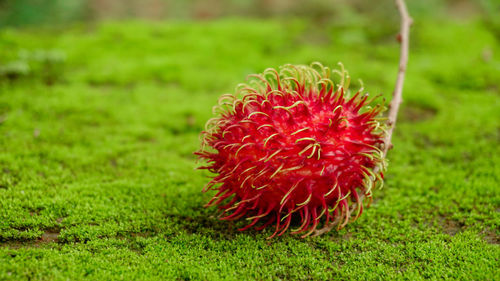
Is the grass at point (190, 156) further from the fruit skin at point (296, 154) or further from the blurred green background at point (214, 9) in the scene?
the blurred green background at point (214, 9)

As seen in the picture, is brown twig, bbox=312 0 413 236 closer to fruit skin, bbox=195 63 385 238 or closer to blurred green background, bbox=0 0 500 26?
fruit skin, bbox=195 63 385 238

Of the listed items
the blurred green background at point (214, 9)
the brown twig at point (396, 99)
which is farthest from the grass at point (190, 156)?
the blurred green background at point (214, 9)

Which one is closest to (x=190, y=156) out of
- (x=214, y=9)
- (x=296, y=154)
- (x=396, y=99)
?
(x=296, y=154)

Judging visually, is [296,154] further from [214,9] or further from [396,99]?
[214,9]

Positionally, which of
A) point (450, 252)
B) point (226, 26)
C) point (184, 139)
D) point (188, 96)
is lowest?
point (450, 252)

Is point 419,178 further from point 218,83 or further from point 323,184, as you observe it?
point 218,83

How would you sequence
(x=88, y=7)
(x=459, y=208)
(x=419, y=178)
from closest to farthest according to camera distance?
1. (x=459, y=208)
2. (x=419, y=178)
3. (x=88, y=7)

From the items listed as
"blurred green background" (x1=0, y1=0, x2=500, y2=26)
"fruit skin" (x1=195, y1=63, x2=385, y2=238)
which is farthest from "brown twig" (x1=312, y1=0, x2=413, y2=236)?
"blurred green background" (x1=0, y1=0, x2=500, y2=26)

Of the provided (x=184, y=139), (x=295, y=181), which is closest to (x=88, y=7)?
(x=184, y=139)
